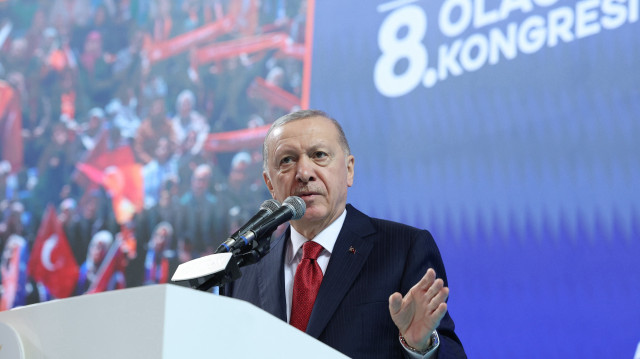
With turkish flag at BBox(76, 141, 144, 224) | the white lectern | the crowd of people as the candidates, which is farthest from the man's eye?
turkish flag at BBox(76, 141, 144, 224)

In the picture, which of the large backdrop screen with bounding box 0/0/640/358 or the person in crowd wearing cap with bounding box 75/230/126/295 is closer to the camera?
the large backdrop screen with bounding box 0/0/640/358

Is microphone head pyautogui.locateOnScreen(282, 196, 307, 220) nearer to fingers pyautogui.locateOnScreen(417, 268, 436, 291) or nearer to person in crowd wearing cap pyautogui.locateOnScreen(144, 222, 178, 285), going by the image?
fingers pyautogui.locateOnScreen(417, 268, 436, 291)

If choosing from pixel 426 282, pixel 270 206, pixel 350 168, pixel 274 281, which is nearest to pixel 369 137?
pixel 350 168

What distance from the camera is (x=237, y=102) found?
4.05 m

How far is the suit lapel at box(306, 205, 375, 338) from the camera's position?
6.11 feet

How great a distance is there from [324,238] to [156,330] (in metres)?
1.16

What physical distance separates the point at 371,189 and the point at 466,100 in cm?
62

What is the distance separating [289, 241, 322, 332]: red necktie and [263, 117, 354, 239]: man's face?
11cm

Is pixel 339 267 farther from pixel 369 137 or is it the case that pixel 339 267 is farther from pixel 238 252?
pixel 369 137

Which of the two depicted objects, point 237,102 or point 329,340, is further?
point 237,102

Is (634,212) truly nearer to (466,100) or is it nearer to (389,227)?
(466,100)

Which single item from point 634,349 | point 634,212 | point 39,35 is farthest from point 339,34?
point 39,35

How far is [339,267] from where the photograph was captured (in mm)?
1967

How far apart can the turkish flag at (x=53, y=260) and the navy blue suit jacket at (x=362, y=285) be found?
2495 mm
